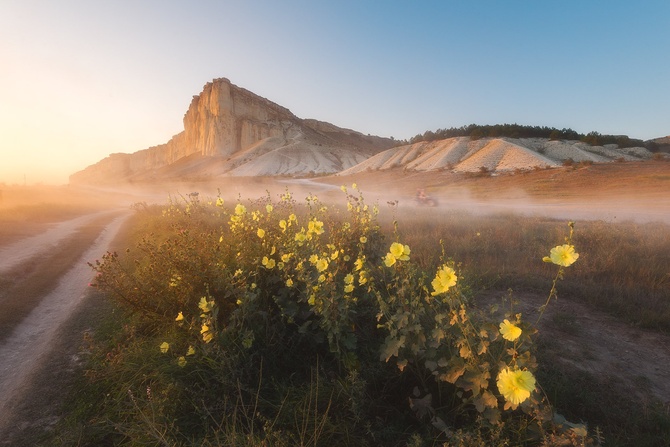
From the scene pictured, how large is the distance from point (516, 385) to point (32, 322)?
7.63 meters

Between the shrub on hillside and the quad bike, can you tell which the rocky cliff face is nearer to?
the quad bike

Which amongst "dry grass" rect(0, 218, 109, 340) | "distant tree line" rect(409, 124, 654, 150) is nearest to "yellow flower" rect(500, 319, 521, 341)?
"dry grass" rect(0, 218, 109, 340)

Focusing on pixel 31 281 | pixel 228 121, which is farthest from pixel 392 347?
pixel 228 121

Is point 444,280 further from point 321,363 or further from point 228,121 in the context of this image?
point 228,121

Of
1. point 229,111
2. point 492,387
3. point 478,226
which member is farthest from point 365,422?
point 229,111

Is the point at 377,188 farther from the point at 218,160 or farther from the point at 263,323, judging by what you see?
the point at 218,160

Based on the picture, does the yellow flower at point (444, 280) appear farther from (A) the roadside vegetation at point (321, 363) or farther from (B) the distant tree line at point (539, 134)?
(B) the distant tree line at point (539, 134)

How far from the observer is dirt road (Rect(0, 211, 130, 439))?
14.0 feet

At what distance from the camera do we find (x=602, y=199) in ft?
67.4

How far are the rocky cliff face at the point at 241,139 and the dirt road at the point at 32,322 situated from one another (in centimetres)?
6338

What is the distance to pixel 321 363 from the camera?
11.5ft

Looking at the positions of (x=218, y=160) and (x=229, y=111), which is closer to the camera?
(x=218, y=160)

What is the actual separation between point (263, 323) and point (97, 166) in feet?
534

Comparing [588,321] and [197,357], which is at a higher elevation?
[197,357]
